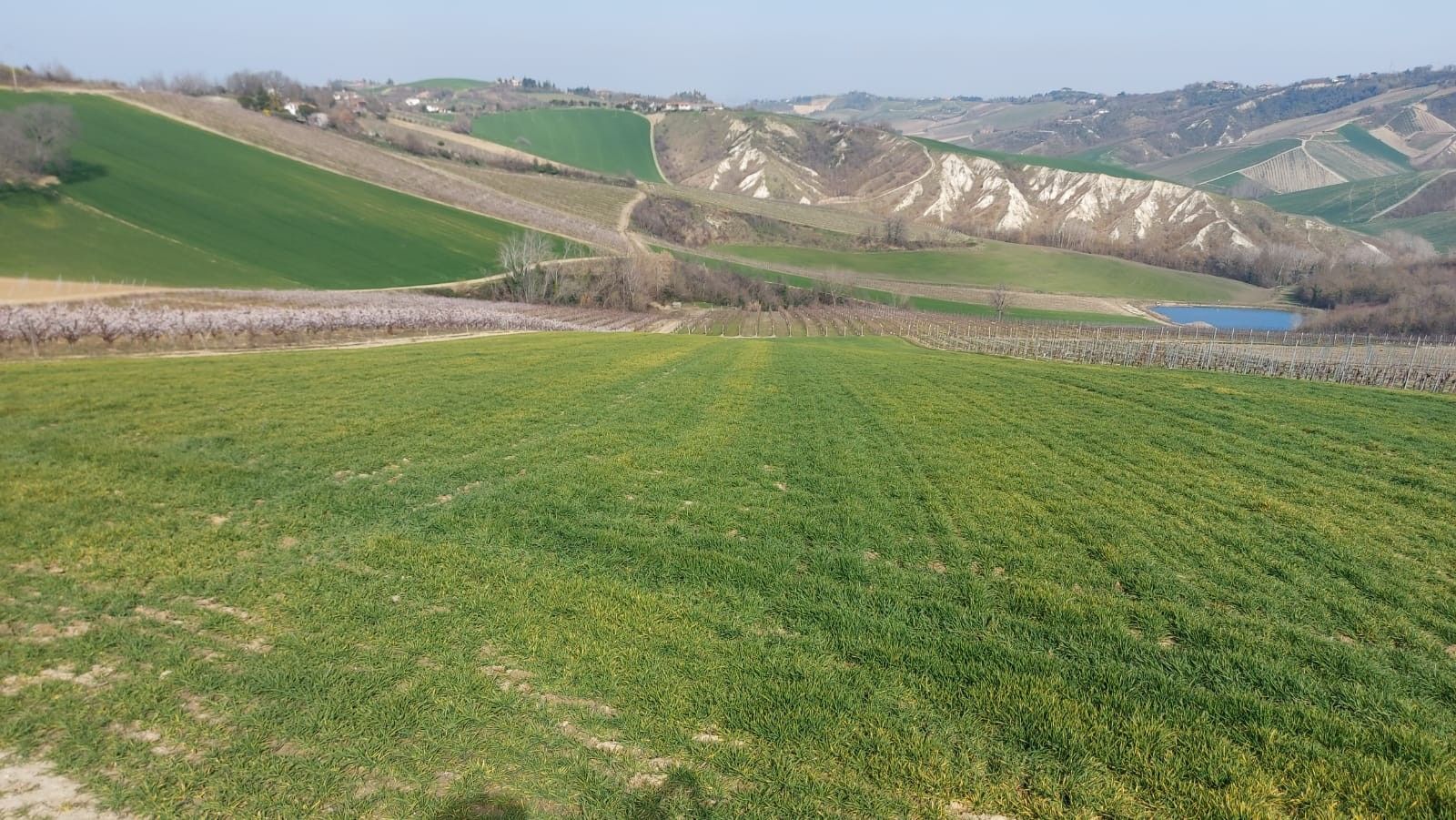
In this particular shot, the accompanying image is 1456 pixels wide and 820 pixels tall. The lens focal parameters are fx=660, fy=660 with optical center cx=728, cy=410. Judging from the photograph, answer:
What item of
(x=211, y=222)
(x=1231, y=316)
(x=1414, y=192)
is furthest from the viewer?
(x=1414, y=192)

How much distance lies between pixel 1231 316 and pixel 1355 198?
120 m

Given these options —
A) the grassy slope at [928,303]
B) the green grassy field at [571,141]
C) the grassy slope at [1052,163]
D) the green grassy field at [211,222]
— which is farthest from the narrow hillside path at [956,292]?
the grassy slope at [1052,163]

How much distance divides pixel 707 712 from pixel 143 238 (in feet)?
254

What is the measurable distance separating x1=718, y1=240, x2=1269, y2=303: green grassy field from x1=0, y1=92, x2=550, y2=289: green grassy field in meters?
60.4

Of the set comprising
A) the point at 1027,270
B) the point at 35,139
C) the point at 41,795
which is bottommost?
the point at 41,795

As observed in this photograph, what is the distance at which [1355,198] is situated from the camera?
181m

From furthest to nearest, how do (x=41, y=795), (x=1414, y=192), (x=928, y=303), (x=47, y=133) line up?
(x=1414, y=192), (x=928, y=303), (x=47, y=133), (x=41, y=795)

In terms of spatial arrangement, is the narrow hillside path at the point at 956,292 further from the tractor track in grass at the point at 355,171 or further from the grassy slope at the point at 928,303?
the tractor track in grass at the point at 355,171

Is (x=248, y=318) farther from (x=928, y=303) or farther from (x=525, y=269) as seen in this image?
(x=928, y=303)

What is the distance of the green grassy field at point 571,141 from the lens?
6801 inches

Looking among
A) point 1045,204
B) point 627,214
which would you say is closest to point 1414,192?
point 1045,204

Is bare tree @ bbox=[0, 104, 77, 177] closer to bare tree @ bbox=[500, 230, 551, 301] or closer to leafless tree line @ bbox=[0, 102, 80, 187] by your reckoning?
leafless tree line @ bbox=[0, 102, 80, 187]

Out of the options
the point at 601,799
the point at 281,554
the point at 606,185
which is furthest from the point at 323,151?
the point at 601,799

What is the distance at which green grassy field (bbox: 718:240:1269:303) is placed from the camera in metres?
120
